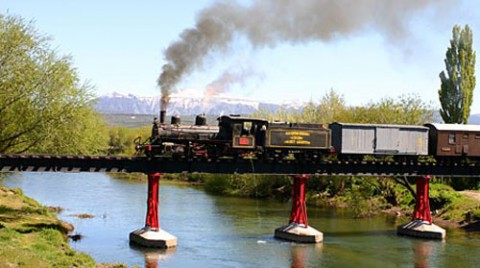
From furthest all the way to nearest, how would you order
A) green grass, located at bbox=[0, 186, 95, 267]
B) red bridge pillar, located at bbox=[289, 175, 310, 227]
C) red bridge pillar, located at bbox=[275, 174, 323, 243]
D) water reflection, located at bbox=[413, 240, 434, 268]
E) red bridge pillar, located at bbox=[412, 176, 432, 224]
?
red bridge pillar, located at bbox=[412, 176, 432, 224], red bridge pillar, located at bbox=[289, 175, 310, 227], red bridge pillar, located at bbox=[275, 174, 323, 243], water reflection, located at bbox=[413, 240, 434, 268], green grass, located at bbox=[0, 186, 95, 267]

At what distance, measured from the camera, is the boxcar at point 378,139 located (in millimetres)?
47844

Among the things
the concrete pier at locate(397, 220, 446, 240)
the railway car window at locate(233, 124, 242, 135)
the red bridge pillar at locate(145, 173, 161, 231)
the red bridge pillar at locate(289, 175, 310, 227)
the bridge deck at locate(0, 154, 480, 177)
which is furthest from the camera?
the concrete pier at locate(397, 220, 446, 240)

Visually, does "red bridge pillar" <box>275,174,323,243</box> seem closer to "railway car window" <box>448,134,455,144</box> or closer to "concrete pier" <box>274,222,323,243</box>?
"concrete pier" <box>274,222,323,243</box>

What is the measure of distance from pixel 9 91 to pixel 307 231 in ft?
77.6

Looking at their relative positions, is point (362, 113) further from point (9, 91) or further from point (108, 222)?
point (9, 91)

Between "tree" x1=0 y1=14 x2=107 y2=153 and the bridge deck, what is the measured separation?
571 centimetres

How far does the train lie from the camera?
4212 cm

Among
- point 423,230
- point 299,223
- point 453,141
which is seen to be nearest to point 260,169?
point 299,223

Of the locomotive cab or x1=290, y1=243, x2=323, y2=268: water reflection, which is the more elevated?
the locomotive cab

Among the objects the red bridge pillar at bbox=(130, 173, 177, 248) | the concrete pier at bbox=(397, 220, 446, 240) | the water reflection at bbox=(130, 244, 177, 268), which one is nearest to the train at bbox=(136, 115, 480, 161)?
the red bridge pillar at bbox=(130, 173, 177, 248)

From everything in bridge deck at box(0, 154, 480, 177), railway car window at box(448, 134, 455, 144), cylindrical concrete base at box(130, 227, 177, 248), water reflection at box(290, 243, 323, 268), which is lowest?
water reflection at box(290, 243, 323, 268)

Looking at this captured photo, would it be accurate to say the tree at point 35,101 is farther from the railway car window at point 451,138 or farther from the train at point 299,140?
the railway car window at point 451,138

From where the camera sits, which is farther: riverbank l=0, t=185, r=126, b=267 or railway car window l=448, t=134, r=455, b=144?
railway car window l=448, t=134, r=455, b=144

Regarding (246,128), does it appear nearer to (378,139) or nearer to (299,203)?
(299,203)
